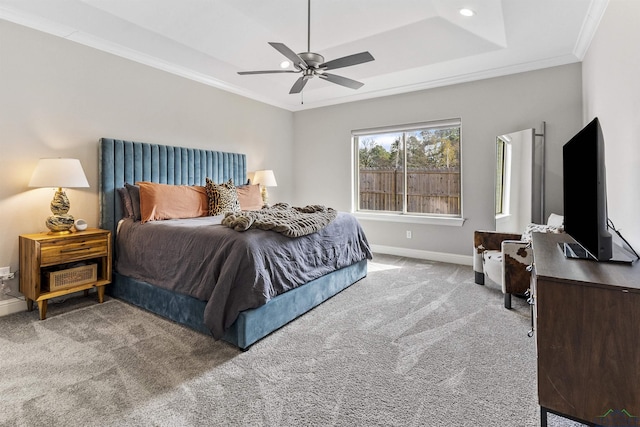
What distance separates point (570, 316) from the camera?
133 centimetres

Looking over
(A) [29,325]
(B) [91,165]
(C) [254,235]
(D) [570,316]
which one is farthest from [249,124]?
(D) [570,316]

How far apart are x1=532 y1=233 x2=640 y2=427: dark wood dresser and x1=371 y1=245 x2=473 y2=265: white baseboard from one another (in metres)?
3.16

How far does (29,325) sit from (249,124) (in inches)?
145

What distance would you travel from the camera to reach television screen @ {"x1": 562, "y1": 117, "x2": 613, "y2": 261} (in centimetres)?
148

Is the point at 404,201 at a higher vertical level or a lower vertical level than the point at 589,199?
higher

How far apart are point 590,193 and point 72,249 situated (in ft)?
12.4

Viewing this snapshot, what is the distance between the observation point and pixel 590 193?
5.17 feet

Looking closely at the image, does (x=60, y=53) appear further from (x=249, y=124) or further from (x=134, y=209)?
(x=249, y=124)

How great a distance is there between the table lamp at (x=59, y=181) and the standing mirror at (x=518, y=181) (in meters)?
4.66

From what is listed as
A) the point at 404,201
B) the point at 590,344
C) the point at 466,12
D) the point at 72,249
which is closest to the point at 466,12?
the point at 466,12

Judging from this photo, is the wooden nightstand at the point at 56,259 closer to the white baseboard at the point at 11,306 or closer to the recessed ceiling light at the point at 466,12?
the white baseboard at the point at 11,306

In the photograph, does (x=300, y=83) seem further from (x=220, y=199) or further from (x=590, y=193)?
(x=590, y=193)

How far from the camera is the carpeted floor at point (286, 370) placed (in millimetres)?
1593

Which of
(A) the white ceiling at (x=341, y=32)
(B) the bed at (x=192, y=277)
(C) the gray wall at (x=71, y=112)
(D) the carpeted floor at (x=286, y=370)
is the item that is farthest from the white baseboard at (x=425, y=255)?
(C) the gray wall at (x=71, y=112)
